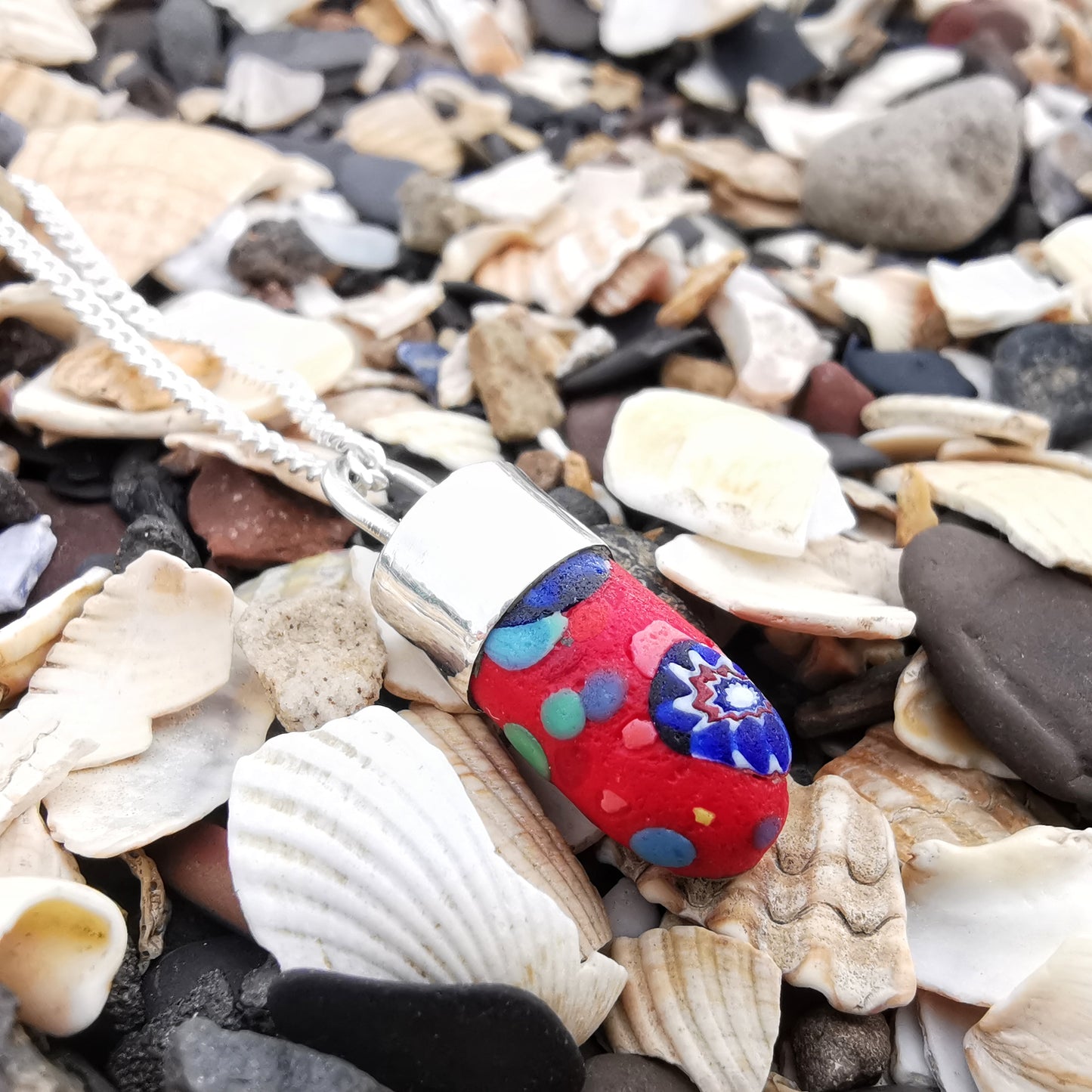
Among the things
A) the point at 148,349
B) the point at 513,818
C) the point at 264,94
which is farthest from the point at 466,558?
the point at 264,94

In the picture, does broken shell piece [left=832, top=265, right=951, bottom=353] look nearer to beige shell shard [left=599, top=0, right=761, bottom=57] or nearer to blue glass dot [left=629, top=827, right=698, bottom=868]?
beige shell shard [left=599, top=0, right=761, bottom=57]

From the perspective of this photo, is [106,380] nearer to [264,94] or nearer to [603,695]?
[603,695]

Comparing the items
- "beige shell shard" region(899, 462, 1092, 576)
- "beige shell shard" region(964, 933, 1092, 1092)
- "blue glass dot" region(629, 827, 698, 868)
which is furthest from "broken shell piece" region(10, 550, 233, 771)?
"beige shell shard" region(899, 462, 1092, 576)

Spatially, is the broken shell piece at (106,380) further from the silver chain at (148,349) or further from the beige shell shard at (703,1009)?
the beige shell shard at (703,1009)

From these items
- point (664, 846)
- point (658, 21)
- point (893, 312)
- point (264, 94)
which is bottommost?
point (664, 846)

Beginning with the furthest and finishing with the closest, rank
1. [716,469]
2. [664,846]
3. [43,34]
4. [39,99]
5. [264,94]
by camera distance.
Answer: [264,94] → [43,34] → [39,99] → [716,469] → [664,846]

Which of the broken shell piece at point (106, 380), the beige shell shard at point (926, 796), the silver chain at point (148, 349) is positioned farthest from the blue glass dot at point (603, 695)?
the broken shell piece at point (106, 380)
